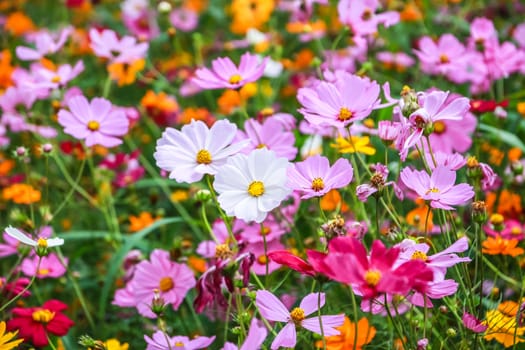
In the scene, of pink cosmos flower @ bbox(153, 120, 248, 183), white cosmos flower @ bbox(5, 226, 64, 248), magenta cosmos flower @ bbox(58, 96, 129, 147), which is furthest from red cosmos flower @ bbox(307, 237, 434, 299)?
magenta cosmos flower @ bbox(58, 96, 129, 147)

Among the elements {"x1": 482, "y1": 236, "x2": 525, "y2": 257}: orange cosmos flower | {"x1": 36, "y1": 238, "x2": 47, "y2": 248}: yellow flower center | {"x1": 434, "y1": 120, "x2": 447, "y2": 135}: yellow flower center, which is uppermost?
{"x1": 36, "y1": 238, "x2": 47, "y2": 248}: yellow flower center

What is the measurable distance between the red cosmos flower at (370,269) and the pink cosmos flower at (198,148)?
23cm

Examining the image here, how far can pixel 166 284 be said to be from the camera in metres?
1.18

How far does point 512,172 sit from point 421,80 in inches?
26.9

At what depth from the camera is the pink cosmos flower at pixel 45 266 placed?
127 cm

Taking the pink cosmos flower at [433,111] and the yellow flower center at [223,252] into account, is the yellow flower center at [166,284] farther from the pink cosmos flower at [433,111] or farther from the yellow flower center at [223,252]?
the pink cosmos flower at [433,111]

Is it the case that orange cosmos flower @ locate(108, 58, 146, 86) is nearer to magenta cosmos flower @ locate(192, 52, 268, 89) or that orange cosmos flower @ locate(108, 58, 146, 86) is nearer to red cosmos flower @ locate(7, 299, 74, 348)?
magenta cosmos flower @ locate(192, 52, 268, 89)

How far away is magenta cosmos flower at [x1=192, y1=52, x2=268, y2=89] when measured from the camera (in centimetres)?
114

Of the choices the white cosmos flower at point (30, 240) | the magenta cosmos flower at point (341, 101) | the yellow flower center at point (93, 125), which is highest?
the magenta cosmos flower at point (341, 101)

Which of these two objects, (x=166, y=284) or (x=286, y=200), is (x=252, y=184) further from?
(x=286, y=200)

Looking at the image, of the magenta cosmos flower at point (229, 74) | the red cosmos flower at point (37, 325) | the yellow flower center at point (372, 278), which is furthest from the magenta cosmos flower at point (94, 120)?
the yellow flower center at point (372, 278)

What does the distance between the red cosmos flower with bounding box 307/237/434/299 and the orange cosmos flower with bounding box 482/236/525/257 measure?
39 cm

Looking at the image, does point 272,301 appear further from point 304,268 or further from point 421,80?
point 421,80

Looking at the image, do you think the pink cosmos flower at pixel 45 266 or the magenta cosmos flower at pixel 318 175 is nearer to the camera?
the magenta cosmos flower at pixel 318 175
